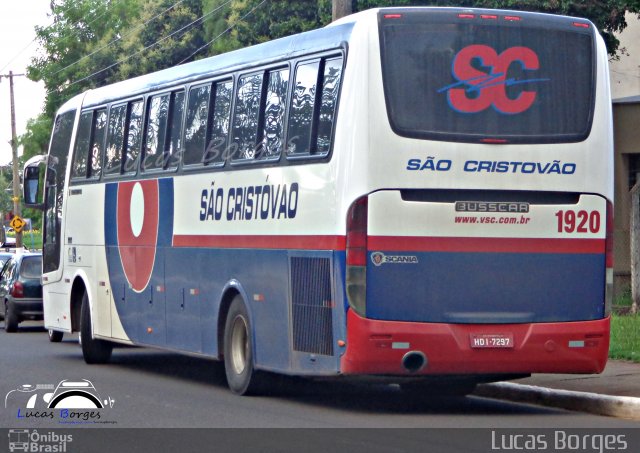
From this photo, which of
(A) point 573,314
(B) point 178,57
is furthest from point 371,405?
(B) point 178,57

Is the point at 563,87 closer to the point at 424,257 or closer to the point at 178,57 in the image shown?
the point at 424,257

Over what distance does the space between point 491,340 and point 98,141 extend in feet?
28.9

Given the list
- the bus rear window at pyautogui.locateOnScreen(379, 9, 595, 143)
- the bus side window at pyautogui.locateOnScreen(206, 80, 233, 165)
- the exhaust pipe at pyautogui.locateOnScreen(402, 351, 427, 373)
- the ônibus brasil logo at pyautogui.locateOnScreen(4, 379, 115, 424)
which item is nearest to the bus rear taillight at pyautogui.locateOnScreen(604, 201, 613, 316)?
the bus rear window at pyautogui.locateOnScreen(379, 9, 595, 143)

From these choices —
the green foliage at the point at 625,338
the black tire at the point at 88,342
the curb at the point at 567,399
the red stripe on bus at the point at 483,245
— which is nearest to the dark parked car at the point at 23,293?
the black tire at the point at 88,342

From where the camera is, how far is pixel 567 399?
13.7m

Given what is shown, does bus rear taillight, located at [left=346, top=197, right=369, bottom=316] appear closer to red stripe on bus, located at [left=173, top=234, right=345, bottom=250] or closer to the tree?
red stripe on bus, located at [left=173, top=234, right=345, bottom=250]

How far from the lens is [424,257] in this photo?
498 inches

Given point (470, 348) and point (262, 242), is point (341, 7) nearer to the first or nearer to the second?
point (262, 242)

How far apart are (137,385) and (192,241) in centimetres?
184

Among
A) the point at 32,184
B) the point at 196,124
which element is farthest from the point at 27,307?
the point at 196,124

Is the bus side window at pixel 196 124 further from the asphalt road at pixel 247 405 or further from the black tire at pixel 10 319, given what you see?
the black tire at pixel 10 319

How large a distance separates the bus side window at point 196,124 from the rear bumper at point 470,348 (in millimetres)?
4307

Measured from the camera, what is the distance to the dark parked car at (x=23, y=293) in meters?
28.7

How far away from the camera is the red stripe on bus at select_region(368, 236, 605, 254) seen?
1249 centimetres
